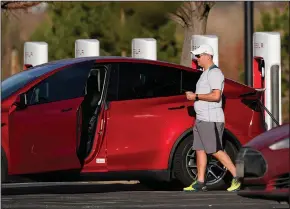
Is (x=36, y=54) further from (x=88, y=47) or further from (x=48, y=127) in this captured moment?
(x=48, y=127)

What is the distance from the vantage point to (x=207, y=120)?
15391 millimetres

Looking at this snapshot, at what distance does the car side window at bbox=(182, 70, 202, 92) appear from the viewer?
52.2 feet

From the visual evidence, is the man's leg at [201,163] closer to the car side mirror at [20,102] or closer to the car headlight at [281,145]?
the car side mirror at [20,102]

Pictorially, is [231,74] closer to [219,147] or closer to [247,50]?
[247,50]

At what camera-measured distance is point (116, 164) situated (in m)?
15.5

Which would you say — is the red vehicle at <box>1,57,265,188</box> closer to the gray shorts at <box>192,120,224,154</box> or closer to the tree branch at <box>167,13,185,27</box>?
the gray shorts at <box>192,120,224,154</box>

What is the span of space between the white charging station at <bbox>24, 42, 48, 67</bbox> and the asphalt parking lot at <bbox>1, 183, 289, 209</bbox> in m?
3.93

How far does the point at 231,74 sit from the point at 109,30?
7.98m

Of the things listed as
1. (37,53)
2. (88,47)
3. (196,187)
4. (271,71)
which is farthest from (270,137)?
(37,53)

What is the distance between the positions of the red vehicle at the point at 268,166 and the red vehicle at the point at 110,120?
3817 mm

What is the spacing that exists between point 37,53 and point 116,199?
21.1ft

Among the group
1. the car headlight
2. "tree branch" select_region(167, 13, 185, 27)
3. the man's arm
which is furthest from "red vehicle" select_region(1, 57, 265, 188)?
"tree branch" select_region(167, 13, 185, 27)

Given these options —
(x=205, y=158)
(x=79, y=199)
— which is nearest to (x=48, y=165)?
(x=79, y=199)

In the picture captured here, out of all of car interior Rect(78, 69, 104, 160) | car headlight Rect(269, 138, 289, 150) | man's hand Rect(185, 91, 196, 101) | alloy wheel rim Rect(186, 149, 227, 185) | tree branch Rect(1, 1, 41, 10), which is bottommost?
alloy wheel rim Rect(186, 149, 227, 185)
